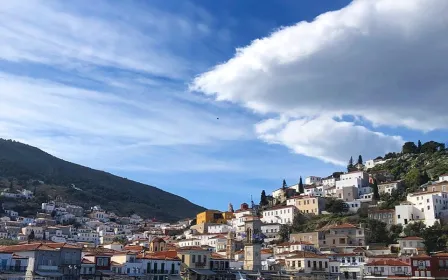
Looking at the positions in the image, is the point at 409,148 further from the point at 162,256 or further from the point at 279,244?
the point at 162,256

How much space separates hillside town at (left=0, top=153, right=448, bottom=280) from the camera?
53.4 m

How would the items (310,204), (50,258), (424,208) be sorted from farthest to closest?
1. (310,204)
2. (424,208)
3. (50,258)

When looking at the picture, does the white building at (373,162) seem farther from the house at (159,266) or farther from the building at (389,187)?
the house at (159,266)

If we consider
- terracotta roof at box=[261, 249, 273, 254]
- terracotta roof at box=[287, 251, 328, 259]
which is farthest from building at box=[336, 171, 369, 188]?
terracotta roof at box=[287, 251, 328, 259]

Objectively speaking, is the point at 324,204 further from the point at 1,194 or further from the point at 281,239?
the point at 1,194

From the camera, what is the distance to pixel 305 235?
79250mm

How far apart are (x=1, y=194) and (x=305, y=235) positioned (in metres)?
101

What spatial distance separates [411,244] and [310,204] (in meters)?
29.0

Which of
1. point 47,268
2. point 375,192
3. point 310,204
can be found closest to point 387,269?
point 375,192

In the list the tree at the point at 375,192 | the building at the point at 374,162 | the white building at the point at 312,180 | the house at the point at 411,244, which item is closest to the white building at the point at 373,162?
the building at the point at 374,162

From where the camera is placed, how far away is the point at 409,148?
120 metres

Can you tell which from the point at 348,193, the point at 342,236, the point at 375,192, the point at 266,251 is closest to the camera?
the point at 266,251

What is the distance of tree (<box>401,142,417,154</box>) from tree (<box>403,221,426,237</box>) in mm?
46856

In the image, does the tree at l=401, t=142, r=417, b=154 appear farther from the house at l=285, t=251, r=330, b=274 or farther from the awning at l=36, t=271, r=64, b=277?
the awning at l=36, t=271, r=64, b=277
